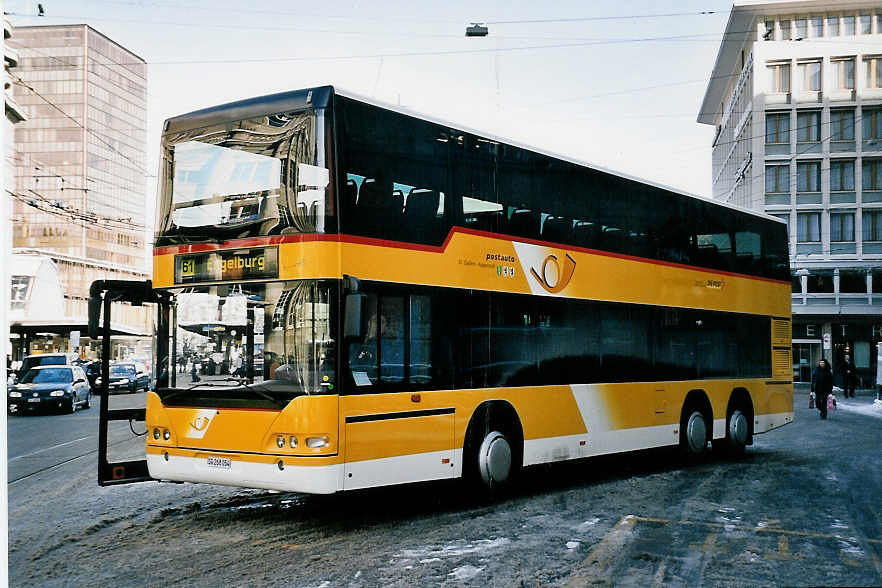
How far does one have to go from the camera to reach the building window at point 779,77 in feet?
200

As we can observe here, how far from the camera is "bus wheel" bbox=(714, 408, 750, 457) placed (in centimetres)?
1566

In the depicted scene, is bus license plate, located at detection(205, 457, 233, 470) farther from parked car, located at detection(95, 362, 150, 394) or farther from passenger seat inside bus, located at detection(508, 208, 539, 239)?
parked car, located at detection(95, 362, 150, 394)

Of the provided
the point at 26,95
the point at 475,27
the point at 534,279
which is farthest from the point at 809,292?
the point at 26,95

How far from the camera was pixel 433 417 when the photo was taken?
385 inches

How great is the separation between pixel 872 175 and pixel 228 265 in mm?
60011

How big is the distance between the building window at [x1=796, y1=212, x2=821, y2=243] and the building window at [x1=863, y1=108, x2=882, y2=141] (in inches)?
233

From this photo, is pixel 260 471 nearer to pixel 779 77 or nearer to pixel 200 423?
pixel 200 423

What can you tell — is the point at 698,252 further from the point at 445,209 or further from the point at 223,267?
the point at 223,267

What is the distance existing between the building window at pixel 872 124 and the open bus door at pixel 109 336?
60.0 meters

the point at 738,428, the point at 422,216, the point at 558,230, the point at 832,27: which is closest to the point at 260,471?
the point at 422,216

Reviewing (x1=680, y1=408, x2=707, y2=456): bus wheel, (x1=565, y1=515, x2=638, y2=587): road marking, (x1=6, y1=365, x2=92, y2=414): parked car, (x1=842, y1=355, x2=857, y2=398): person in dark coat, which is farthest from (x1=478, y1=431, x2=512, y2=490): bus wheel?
(x1=842, y1=355, x2=857, y2=398): person in dark coat

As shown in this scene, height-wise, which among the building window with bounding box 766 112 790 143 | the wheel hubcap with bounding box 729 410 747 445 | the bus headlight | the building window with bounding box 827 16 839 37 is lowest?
the wheel hubcap with bounding box 729 410 747 445

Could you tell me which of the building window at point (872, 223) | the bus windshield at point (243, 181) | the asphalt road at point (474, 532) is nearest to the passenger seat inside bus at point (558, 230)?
the asphalt road at point (474, 532)

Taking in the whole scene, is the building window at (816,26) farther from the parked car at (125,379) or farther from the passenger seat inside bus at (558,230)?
the passenger seat inside bus at (558,230)
